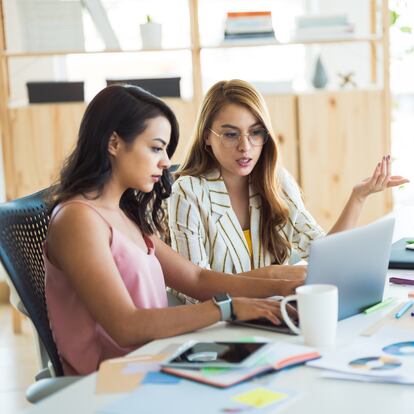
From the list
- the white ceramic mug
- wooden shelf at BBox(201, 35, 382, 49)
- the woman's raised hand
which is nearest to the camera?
the white ceramic mug

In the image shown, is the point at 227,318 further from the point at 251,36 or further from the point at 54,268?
the point at 251,36

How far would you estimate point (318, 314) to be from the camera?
1.32m

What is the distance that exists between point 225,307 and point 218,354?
0.21m

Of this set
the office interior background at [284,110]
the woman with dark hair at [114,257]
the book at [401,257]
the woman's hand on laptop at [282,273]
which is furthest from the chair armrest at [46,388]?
the office interior background at [284,110]

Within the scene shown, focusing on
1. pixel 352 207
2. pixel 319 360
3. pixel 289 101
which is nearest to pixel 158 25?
pixel 289 101

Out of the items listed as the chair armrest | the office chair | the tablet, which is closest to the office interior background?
the office chair

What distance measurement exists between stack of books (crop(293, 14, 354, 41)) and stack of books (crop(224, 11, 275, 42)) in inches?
5.3

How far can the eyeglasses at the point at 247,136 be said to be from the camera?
221 cm

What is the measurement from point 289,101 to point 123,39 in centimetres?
107

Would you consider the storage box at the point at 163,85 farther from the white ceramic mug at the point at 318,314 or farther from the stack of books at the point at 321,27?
the white ceramic mug at the point at 318,314

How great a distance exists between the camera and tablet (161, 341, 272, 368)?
4.01ft

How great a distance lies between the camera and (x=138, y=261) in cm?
170

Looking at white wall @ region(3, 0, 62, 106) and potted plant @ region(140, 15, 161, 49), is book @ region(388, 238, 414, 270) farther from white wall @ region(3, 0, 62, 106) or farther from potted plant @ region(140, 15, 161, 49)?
white wall @ region(3, 0, 62, 106)

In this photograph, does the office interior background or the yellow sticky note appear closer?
the yellow sticky note
